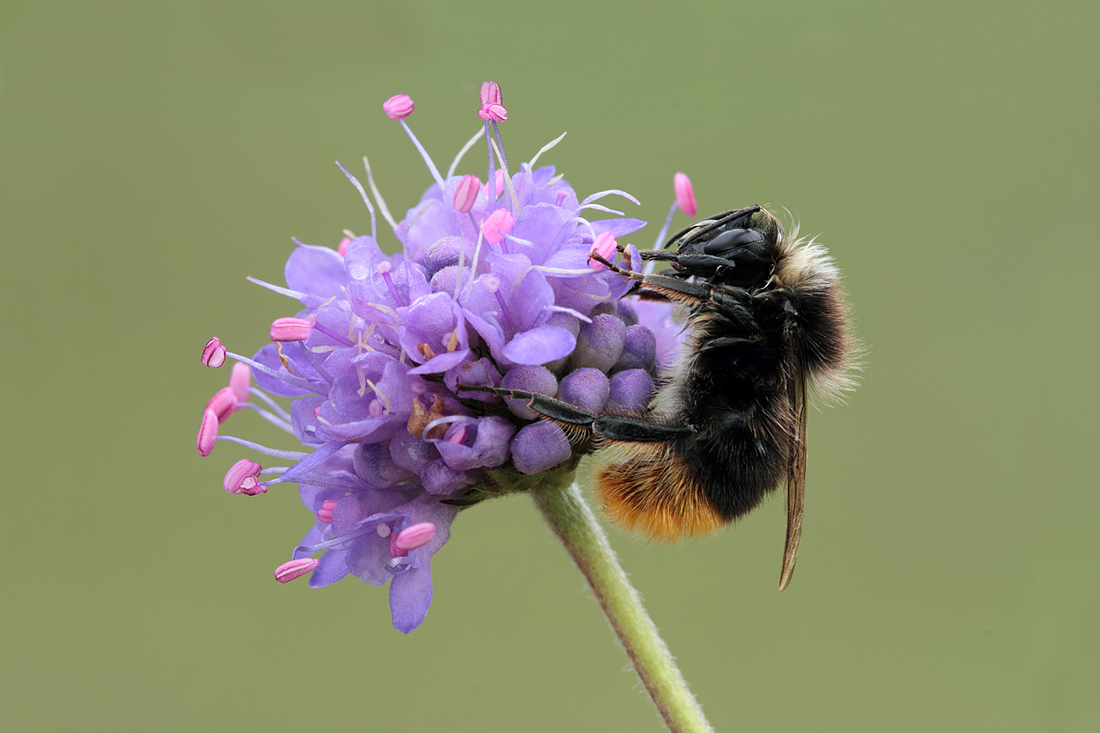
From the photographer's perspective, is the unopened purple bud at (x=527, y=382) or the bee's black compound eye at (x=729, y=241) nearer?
the unopened purple bud at (x=527, y=382)

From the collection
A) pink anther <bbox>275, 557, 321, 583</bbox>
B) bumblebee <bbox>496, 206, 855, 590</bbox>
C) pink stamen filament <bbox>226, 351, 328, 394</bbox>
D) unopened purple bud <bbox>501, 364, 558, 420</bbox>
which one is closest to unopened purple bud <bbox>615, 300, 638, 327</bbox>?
bumblebee <bbox>496, 206, 855, 590</bbox>

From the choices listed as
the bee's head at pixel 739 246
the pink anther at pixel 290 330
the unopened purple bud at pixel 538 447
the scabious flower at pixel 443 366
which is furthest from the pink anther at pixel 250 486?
the bee's head at pixel 739 246

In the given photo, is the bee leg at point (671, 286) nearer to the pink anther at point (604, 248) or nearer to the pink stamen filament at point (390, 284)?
the pink anther at point (604, 248)

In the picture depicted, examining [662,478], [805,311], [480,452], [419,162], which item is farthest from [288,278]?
[419,162]

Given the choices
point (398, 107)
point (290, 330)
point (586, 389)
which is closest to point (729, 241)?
point (586, 389)

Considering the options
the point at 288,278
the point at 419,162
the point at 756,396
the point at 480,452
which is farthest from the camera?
the point at 419,162

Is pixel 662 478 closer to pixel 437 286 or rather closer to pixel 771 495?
pixel 771 495
